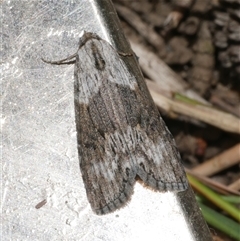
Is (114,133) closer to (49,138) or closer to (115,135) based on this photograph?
(115,135)

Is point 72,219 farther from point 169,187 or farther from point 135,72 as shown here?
point 135,72

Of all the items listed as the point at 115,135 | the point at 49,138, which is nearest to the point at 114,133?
the point at 115,135
